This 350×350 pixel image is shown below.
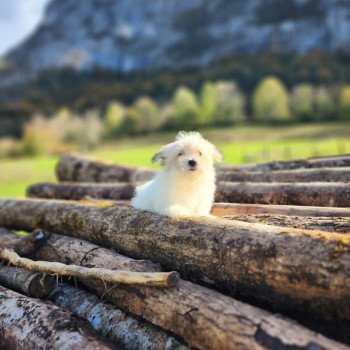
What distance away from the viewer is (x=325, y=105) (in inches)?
3319

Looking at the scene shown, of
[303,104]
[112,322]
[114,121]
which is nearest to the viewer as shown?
[112,322]

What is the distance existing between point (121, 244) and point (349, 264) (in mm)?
3295

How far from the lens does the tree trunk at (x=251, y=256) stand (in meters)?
4.09

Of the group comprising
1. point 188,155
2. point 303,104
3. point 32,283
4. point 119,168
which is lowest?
point 32,283

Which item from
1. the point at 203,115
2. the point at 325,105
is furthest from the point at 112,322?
the point at 203,115

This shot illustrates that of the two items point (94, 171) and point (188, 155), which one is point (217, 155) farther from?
point (94, 171)

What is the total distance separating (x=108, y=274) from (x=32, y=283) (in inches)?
57.0

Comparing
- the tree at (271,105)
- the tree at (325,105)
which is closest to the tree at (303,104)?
the tree at (325,105)

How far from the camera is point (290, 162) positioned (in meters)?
10.4

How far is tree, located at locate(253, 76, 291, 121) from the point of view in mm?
87000

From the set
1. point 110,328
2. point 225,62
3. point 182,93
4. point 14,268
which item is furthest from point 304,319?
point 225,62

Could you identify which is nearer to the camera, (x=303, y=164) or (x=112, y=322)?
(x=112, y=322)

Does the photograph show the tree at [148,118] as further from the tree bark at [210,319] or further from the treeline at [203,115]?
the tree bark at [210,319]

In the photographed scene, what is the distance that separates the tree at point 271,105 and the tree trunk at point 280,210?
80857mm
